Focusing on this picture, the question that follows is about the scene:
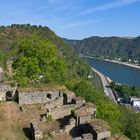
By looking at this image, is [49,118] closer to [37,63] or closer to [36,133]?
[36,133]

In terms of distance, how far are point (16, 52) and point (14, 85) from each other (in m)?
12.8

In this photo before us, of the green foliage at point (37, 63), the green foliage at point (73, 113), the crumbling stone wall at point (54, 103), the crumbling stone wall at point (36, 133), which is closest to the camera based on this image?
the crumbling stone wall at point (36, 133)

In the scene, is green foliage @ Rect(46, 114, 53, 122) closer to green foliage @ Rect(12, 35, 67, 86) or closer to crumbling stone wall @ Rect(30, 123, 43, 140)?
crumbling stone wall @ Rect(30, 123, 43, 140)

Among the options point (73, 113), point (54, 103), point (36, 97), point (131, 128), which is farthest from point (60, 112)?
point (131, 128)

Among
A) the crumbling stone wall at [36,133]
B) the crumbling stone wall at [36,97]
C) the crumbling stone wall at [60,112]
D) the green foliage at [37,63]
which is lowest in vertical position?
the crumbling stone wall at [36,133]

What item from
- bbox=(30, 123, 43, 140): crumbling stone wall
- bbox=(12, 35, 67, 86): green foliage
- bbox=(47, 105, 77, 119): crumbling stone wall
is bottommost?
bbox=(30, 123, 43, 140): crumbling stone wall

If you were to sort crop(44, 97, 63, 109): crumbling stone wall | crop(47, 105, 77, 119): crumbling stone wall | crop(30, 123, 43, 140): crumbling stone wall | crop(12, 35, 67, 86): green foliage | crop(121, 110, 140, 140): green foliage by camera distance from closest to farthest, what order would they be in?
1. crop(30, 123, 43, 140): crumbling stone wall
2. crop(47, 105, 77, 119): crumbling stone wall
3. crop(44, 97, 63, 109): crumbling stone wall
4. crop(121, 110, 140, 140): green foliage
5. crop(12, 35, 67, 86): green foliage

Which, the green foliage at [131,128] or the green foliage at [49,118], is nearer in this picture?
the green foliage at [49,118]

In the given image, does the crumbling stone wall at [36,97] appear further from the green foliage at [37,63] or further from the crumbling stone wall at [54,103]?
the green foliage at [37,63]

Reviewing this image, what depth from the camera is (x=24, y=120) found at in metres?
22.5

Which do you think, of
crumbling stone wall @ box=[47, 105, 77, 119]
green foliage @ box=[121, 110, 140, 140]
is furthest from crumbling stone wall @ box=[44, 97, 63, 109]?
green foliage @ box=[121, 110, 140, 140]

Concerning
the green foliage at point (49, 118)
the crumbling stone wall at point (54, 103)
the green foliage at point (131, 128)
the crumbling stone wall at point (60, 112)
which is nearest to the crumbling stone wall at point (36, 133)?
the green foliage at point (49, 118)

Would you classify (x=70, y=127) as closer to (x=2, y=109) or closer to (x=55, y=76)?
(x=2, y=109)

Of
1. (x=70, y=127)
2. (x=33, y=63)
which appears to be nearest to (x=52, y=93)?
(x=70, y=127)
